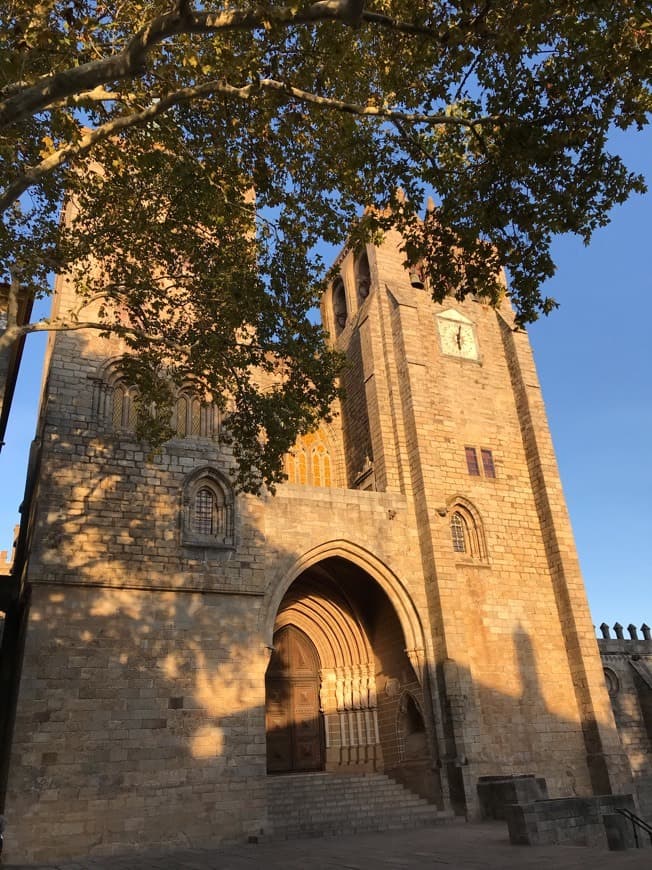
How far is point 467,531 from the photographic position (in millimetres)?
17438

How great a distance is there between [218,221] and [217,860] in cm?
907

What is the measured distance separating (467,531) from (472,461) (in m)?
1.93

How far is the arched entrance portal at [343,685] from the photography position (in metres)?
15.8

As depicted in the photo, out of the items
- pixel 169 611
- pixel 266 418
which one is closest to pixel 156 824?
pixel 169 611

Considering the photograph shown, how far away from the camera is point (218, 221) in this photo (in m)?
9.34

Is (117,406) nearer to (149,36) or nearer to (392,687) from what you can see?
(392,687)

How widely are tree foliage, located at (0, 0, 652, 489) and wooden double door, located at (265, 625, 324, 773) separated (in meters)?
8.30

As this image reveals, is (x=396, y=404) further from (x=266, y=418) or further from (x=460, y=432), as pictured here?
(x=266, y=418)

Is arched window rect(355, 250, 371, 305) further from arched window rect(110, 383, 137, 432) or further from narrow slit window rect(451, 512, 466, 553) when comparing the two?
arched window rect(110, 383, 137, 432)

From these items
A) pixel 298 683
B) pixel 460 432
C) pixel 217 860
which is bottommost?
pixel 217 860

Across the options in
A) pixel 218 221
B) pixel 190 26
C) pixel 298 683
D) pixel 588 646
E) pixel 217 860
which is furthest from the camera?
pixel 298 683

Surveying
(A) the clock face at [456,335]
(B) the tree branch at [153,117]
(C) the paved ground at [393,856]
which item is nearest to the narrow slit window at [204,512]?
(C) the paved ground at [393,856]

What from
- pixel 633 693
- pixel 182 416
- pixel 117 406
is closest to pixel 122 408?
pixel 117 406

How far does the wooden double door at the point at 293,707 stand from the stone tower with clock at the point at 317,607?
5cm
